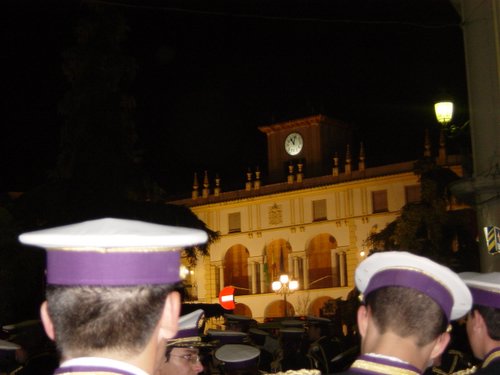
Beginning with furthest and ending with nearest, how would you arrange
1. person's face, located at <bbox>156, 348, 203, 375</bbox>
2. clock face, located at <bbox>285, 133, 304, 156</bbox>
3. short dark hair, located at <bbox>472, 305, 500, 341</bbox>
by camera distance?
1. clock face, located at <bbox>285, 133, 304, 156</bbox>
2. person's face, located at <bbox>156, 348, 203, 375</bbox>
3. short dark hair, located at <bbox>472, 305, 500, 341</bbox>

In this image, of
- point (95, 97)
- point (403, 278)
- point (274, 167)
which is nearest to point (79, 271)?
point (403, 278)

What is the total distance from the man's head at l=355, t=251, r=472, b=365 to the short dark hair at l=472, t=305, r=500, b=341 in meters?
0.73

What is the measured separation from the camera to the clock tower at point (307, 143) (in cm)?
6284

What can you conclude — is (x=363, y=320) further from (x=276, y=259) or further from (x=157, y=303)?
(x=276, y=259)

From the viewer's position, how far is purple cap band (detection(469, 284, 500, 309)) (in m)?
3.78

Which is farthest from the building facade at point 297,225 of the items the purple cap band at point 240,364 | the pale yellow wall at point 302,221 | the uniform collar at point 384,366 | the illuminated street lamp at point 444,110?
the uniform collar at point 384,366

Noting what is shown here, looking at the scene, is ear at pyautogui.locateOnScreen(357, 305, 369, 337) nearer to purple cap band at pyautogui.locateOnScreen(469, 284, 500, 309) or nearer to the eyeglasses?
purple cap band at pyautogui.locateOnScreen(469, 284, 500, 309)

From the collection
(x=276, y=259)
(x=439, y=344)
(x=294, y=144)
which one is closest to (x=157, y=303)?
(x=439, y=344)

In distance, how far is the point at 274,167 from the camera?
65.6m

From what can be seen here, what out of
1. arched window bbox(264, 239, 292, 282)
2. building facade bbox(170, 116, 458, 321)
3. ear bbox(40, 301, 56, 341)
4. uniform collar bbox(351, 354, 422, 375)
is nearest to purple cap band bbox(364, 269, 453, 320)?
uniform collar bbox(351, 354, 422, 375)

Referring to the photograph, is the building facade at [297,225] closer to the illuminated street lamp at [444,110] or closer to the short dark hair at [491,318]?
the illuminated street lamp at [444,110]

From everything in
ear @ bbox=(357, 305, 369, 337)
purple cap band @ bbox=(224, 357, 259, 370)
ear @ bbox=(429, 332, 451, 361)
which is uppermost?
ear @ bbox=(357, 305, 369, 337)

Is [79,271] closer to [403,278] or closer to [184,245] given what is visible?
[184,245]

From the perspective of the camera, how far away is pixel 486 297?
12.5 ft
